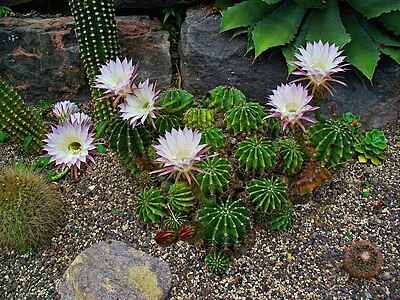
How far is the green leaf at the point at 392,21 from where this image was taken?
9.98ft

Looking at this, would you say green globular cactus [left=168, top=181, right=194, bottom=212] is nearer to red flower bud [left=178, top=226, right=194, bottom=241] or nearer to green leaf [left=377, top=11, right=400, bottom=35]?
red flower bud [left=178, top=226, right=194, bottom=241]

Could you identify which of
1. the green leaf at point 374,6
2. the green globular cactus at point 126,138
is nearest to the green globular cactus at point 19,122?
the green globular cactus at point 126,138

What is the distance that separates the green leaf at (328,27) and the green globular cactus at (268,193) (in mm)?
1099

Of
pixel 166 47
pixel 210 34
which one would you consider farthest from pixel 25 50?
pixel 210 34

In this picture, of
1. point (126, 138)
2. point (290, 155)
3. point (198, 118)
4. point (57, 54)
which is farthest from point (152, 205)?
point (57, 54)

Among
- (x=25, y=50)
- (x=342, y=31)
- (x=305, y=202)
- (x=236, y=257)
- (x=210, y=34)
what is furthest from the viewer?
(x=25, y=50)

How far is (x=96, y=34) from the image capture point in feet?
10.2

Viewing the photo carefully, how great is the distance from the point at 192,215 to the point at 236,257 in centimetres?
32

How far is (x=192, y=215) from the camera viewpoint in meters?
2.52

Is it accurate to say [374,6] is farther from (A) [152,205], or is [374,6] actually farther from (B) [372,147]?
(A) [152,205]

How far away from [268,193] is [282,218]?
0.84 feet

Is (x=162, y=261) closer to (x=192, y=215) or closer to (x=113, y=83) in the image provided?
(x=192, y=215)

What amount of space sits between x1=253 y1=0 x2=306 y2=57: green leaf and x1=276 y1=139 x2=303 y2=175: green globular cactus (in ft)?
2.52

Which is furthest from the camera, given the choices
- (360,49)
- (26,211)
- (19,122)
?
(19,122)
